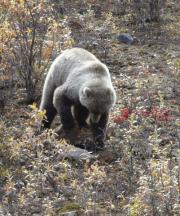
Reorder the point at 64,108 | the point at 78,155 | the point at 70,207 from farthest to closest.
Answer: the point at 64,108
the point at 78,155
the point at 70,207

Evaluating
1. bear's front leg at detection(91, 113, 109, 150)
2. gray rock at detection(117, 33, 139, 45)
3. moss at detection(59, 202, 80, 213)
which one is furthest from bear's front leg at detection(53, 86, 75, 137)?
gray rock at detection(117, 33, 139, 45)

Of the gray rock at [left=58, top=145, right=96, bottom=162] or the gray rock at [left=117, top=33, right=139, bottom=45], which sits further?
the gray rock at [left=117, top=33, right=139, bottom=45]

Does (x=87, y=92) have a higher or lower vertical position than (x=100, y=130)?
higher

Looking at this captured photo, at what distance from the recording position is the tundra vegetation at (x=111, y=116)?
6848 mm

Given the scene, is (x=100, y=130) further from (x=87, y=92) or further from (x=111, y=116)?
(x=87, y=92)

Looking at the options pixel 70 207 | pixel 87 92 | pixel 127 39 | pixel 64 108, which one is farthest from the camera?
pixel 127 39

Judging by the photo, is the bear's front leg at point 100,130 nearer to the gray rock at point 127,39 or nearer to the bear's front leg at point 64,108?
the bear's front leg at point 64,108

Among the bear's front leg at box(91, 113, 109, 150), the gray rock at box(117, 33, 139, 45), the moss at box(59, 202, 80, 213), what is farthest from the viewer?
the gray rock at box(117, 33, 139, 45)

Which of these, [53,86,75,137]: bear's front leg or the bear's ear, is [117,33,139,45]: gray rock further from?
the bear's ear

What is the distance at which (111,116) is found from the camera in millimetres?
9961

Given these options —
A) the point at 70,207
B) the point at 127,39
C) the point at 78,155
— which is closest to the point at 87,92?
the point at 78,155

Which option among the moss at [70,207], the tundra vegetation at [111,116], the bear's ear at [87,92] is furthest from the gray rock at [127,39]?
the moss at [70,207]

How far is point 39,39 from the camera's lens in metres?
11.6

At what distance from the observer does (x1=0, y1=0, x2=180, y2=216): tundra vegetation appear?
6.85 metres
